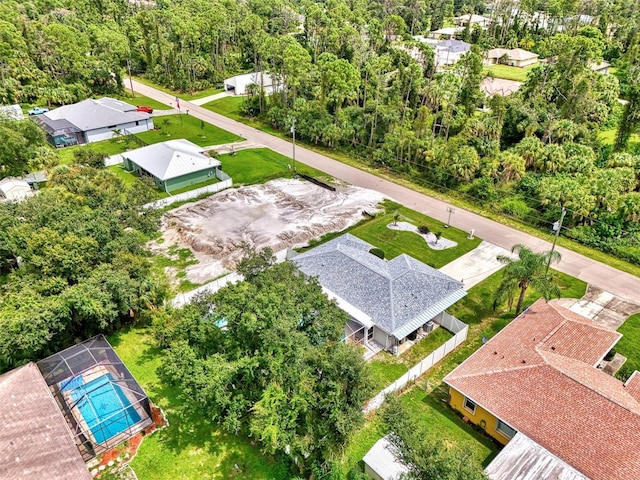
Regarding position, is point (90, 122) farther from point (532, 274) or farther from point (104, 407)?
point (532, 274)

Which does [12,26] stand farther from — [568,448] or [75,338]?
[568,448]

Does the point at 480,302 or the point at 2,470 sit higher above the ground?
the point at 2,470

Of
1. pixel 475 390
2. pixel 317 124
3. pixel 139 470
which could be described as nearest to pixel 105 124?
pixel 317 124

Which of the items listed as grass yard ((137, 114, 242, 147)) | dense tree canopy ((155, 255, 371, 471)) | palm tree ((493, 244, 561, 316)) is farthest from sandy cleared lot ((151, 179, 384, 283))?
grass yard ((137, 114, 242, 147))

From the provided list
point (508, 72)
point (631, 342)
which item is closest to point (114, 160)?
point (631, 342)

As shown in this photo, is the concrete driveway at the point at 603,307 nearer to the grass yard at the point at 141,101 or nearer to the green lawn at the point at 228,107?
the green lawn at the point at 228,107

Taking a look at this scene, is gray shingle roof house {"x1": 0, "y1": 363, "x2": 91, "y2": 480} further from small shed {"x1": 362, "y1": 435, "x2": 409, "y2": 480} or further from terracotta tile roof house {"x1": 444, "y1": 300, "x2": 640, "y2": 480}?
terracotta tile roof house {"x1": 444, "y1": 300, "x2": 640, "y2": 480}

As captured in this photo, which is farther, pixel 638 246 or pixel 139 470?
pixel 638 246
